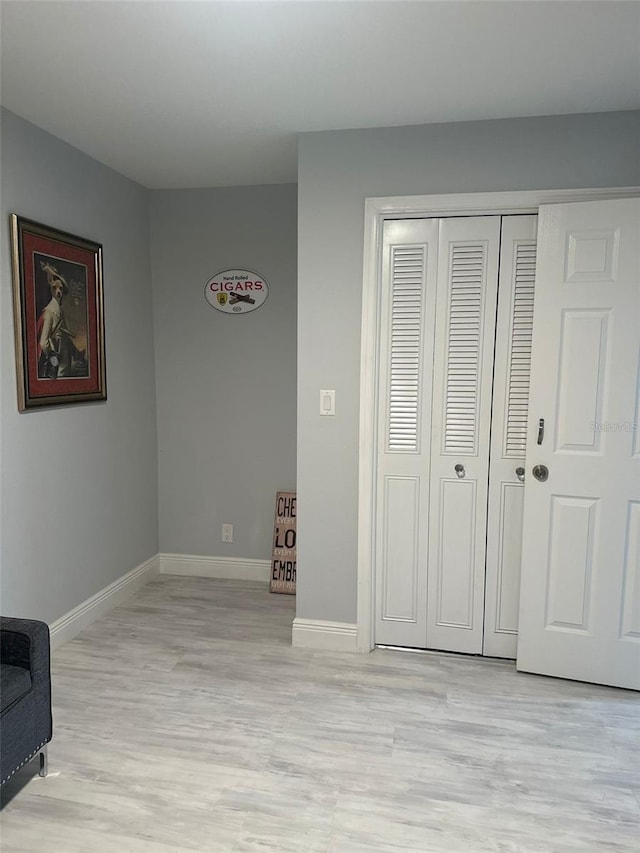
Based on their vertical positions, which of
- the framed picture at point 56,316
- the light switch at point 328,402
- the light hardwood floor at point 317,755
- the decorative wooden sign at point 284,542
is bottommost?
the light hardwood floor at point 317,755

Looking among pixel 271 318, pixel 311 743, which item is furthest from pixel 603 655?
pixel 271 318

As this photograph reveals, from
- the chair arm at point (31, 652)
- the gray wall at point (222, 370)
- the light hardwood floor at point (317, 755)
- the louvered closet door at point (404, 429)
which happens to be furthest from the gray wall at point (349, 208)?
the chair arm at point (31, 652)

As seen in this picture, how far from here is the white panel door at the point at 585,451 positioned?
2.51m

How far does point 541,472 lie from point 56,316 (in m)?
2.47

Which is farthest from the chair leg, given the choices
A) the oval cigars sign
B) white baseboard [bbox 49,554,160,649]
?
the oval cigars sign

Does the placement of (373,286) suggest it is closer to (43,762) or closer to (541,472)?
(541,472)

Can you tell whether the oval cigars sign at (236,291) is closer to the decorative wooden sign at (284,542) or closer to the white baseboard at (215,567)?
the decorative wooden sign at (284,542)

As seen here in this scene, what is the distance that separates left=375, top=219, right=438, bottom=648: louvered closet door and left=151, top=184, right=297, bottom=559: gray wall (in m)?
1.05

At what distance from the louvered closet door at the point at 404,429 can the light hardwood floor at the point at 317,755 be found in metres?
0.28

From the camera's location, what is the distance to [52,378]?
287 centimetres

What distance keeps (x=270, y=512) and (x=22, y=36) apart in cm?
280

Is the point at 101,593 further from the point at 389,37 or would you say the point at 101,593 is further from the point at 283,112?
the point at 389,37

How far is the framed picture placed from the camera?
104 inches

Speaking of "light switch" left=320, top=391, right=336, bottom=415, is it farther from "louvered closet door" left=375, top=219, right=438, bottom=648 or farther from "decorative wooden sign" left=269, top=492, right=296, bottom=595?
"decorative wooden sign" left=269, top=492, right=296, bottom=595
